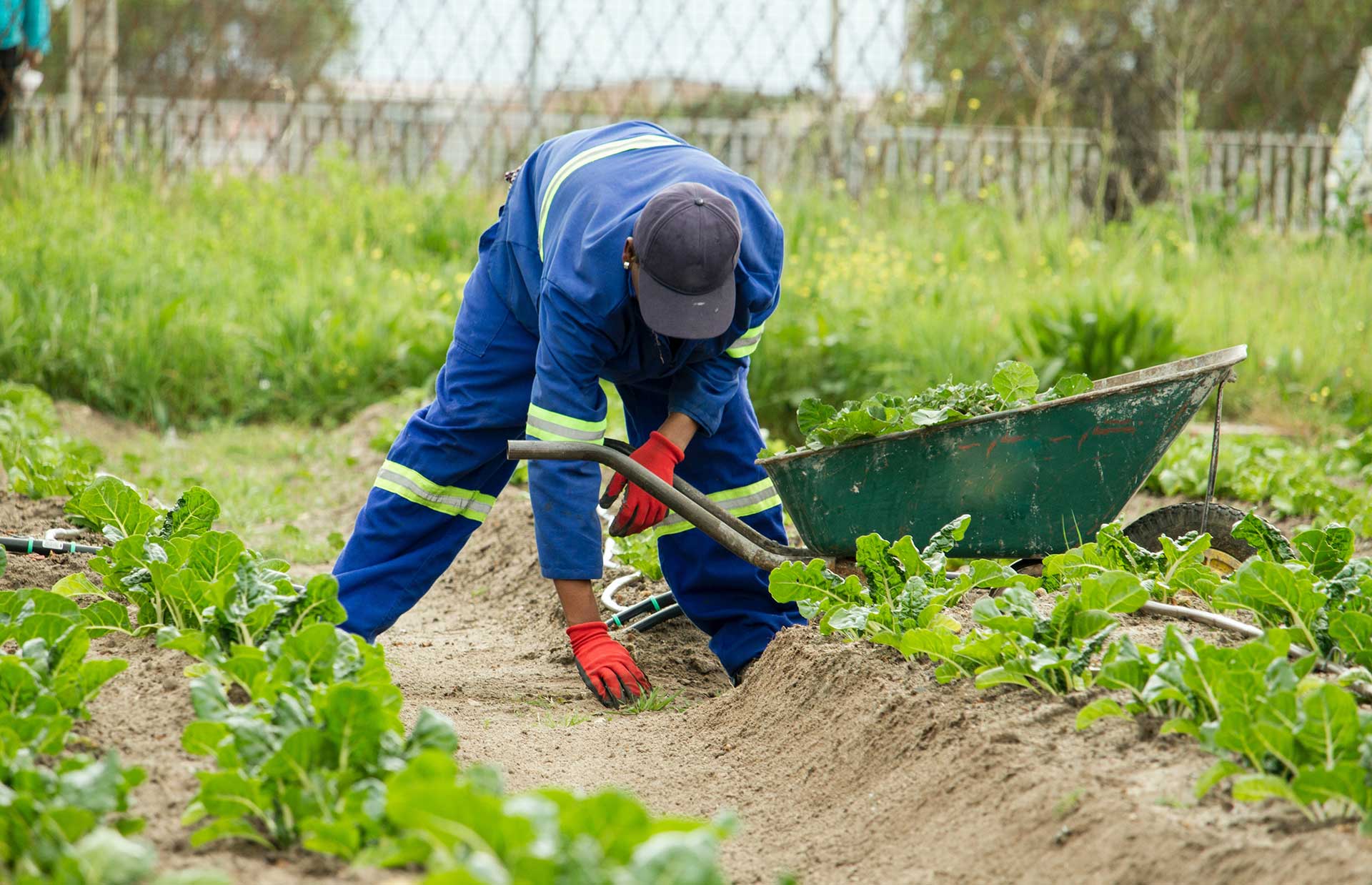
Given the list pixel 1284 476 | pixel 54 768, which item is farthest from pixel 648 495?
pixel 1284 476

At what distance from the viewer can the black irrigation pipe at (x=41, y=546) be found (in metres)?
3.23

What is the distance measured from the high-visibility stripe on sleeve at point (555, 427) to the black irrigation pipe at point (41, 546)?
1.23 m

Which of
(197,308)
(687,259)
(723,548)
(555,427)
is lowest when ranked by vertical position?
(723,548)

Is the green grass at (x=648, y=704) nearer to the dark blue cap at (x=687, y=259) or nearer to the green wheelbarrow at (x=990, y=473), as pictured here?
the green wheelbarrow at (x=990, y=473)

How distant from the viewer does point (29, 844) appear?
5.04ft

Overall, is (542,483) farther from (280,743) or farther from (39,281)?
(39,281)

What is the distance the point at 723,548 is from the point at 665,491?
56cm

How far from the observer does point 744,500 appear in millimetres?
3498

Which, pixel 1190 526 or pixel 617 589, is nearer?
pixel 1190 526

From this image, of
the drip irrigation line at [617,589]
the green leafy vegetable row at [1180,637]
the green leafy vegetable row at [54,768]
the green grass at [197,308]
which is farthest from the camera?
the green grass at [197,308]

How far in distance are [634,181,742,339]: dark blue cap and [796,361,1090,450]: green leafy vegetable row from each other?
0.37 metres

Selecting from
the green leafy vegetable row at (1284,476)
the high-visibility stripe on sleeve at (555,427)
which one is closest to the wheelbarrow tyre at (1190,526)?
the high-visibility stripe on sleeve at (555,427)

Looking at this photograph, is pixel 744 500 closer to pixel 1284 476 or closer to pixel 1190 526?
pixel 1190 526

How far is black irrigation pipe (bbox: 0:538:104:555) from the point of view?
3.23 m
